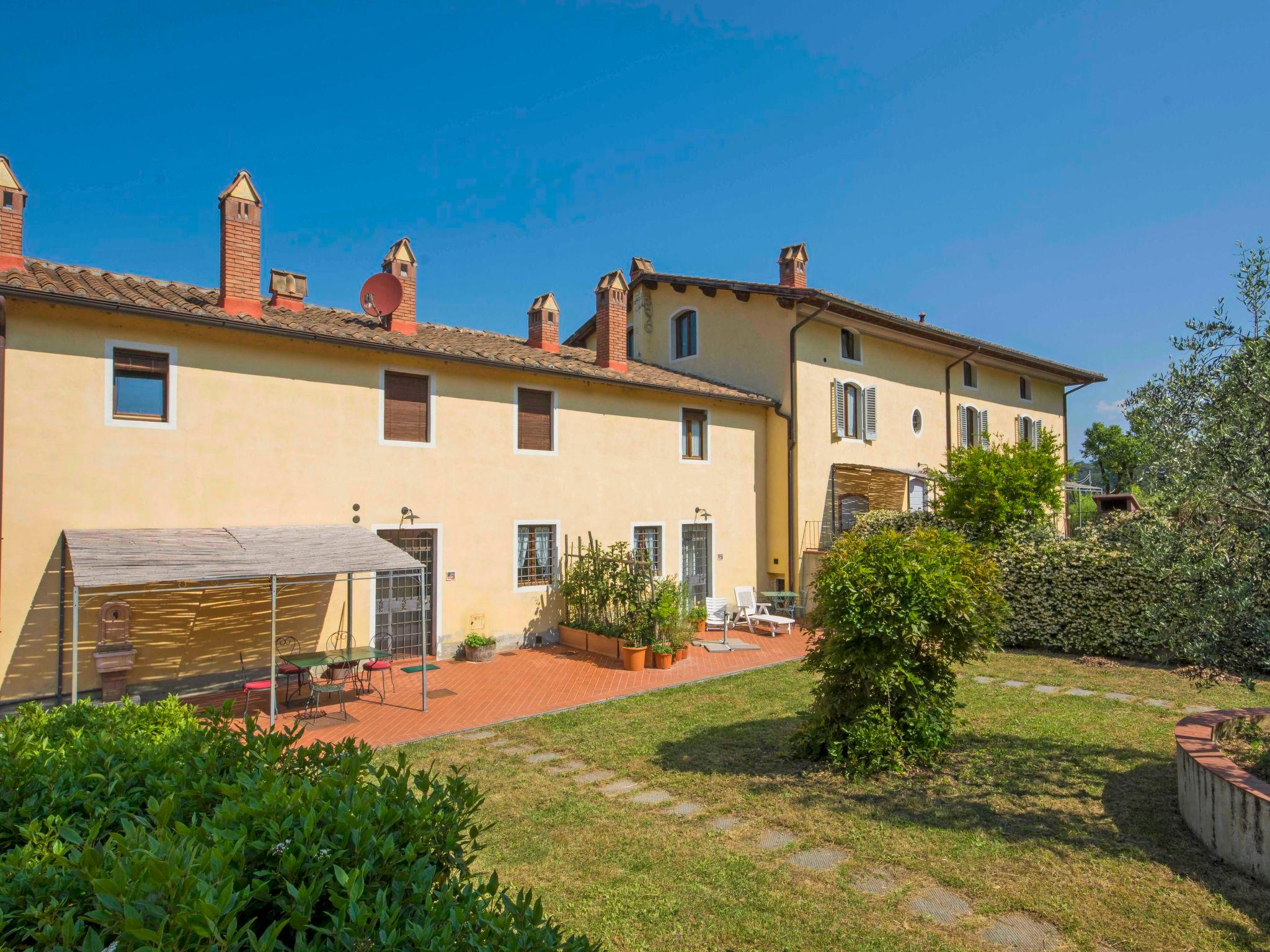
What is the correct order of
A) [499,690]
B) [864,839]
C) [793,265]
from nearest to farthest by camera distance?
[864,839] < [499,690] < [793,265]

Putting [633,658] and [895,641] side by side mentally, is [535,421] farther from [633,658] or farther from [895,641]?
[895,641]

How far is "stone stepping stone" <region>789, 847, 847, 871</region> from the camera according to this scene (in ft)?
17.0

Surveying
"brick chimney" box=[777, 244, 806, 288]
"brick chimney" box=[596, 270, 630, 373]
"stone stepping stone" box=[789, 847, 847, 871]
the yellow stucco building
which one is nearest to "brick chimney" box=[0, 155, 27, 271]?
the yellow stucco building

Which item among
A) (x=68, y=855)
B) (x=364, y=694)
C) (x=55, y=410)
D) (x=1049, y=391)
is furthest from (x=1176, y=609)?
(x=1049, y=391)

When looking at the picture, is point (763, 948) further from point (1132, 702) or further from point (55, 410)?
point (55, 410)

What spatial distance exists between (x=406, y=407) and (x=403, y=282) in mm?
2808

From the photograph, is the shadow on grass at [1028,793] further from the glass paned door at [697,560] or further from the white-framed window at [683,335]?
the white-framed window at [683,335]

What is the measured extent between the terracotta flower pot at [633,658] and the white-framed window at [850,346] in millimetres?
10677

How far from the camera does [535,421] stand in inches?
575

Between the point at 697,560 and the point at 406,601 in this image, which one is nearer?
the point at 406,601

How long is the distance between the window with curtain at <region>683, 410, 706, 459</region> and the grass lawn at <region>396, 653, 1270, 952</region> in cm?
890

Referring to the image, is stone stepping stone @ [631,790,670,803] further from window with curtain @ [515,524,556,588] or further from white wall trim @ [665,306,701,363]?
white wall trim @ [665,306,701,363]

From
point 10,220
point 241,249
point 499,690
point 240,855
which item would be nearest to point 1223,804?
point 240,855

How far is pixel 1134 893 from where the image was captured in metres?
4.65
